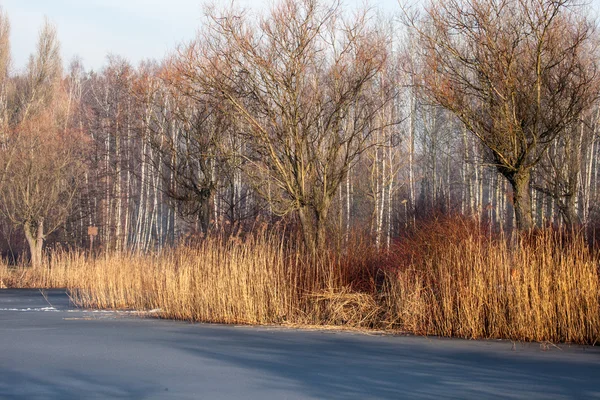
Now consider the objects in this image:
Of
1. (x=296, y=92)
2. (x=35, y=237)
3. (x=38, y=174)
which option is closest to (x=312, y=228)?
(x=296, y=92)

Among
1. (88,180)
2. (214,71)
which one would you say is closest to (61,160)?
(88,180)

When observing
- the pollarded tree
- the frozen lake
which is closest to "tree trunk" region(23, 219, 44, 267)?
the pollarded tree

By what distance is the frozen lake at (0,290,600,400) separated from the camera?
5.21 metres

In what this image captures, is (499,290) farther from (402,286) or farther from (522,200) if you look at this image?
(522,200)

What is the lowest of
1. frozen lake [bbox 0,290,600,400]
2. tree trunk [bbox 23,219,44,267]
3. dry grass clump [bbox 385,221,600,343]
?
frozen lake [bbox 0,290,600,400]

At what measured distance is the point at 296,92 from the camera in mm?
11820

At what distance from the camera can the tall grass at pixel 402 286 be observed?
7.89 metres

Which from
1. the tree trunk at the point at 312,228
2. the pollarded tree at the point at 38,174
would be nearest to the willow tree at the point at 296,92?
the tree trunk at the point at 312,228

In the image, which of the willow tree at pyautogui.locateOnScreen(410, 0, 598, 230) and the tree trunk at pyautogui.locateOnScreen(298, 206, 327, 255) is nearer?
the willow tree at pyautogui.locateOnScreen(410, 0, 598, 230)

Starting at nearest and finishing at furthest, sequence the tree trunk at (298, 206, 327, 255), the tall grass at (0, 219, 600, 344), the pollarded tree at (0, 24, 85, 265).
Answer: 1. the tall grass at (0, 219, 600, 344)
2. the tree trunk at (298, 206, 327, 255)
3. the pollarded tree at (0, 24, 85, 265)

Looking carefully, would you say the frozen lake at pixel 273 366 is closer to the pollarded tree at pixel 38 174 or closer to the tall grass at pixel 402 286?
the tall grass at pixel 402 286

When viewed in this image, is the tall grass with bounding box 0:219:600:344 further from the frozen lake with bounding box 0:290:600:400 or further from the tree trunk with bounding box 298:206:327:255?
the frozen lake with bounding box 0:290:600:400

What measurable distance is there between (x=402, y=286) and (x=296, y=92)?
4.36 m

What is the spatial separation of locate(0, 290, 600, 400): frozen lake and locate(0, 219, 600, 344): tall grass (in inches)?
19.6
